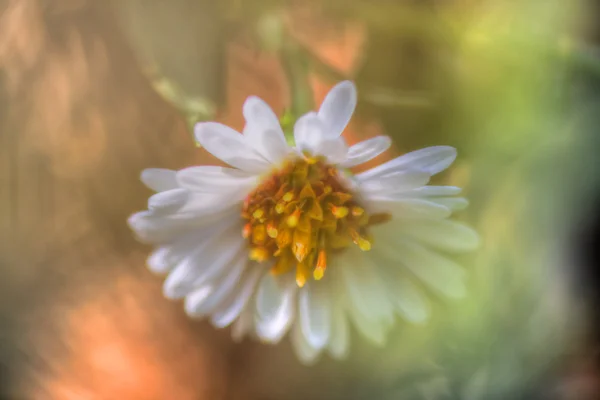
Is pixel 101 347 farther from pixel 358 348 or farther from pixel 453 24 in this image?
pixel 453 24

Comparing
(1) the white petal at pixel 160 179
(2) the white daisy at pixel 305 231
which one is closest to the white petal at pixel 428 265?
(2) the white daisy at pixel 305 231

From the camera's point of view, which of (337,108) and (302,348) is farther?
(302,348)

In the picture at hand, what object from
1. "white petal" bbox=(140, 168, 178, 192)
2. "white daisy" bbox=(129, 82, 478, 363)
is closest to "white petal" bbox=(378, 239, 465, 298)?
"white daisy" bbox=(129, 82, 478, 363)

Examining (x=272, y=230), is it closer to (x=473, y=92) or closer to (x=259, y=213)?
(x=259, y=213)

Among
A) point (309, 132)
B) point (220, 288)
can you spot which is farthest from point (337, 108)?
point (220, 288)

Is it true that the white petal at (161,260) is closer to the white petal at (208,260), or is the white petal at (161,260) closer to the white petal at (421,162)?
the white petal at (208,260)

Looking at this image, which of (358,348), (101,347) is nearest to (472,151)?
(358,348)

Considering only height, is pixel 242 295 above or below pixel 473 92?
below
